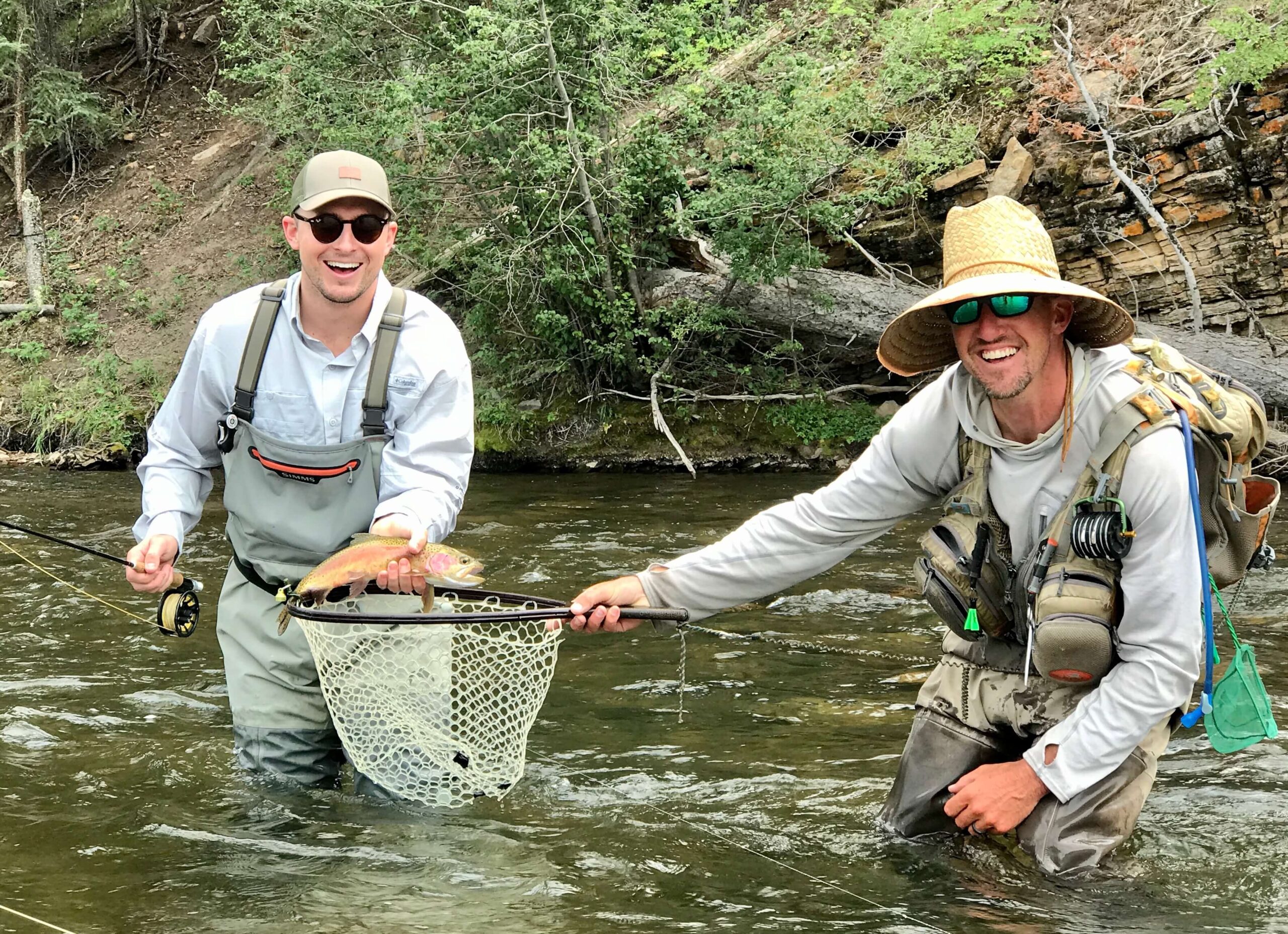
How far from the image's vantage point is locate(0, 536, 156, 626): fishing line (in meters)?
7.90

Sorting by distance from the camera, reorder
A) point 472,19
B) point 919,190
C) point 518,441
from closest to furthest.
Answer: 1. point 472,19
2. point 919,190
3. point 518,441

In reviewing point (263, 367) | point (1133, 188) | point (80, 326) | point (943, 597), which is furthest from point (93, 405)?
point (943, 597)

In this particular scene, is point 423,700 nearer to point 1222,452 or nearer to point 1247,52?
point 1222,452

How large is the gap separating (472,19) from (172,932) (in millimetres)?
10527

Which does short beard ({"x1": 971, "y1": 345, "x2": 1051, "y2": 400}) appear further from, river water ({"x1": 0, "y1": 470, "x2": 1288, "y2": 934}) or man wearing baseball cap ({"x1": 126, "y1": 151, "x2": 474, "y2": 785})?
man wearing baseball cap ({"x1": 126, "y1": 151, "x2": 474, "y2": 785})

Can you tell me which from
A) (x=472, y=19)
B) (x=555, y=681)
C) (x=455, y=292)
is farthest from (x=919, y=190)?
(x=555, y=681)

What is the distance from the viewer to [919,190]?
1343 centimetres

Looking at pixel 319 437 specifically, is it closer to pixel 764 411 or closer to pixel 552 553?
pixel 552 553

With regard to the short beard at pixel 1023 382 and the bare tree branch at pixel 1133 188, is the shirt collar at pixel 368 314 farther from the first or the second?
the bare tree branch at pixel 1133 188

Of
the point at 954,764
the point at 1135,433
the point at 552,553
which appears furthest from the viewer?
the point at 552,553

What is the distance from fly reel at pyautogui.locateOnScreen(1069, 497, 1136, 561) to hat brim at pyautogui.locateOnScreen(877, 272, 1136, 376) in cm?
51

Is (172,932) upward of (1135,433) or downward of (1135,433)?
downward

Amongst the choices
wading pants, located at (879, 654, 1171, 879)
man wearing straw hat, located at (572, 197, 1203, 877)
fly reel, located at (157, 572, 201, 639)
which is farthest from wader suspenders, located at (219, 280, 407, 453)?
wading pants, located at (879, 654, 1171, 879)

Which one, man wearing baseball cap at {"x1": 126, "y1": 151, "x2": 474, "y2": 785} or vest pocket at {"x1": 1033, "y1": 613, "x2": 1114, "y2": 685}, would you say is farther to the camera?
man wearing baseball cap at {"x1": 126, "y1": 151, "x2": 474, "y2": 785}
